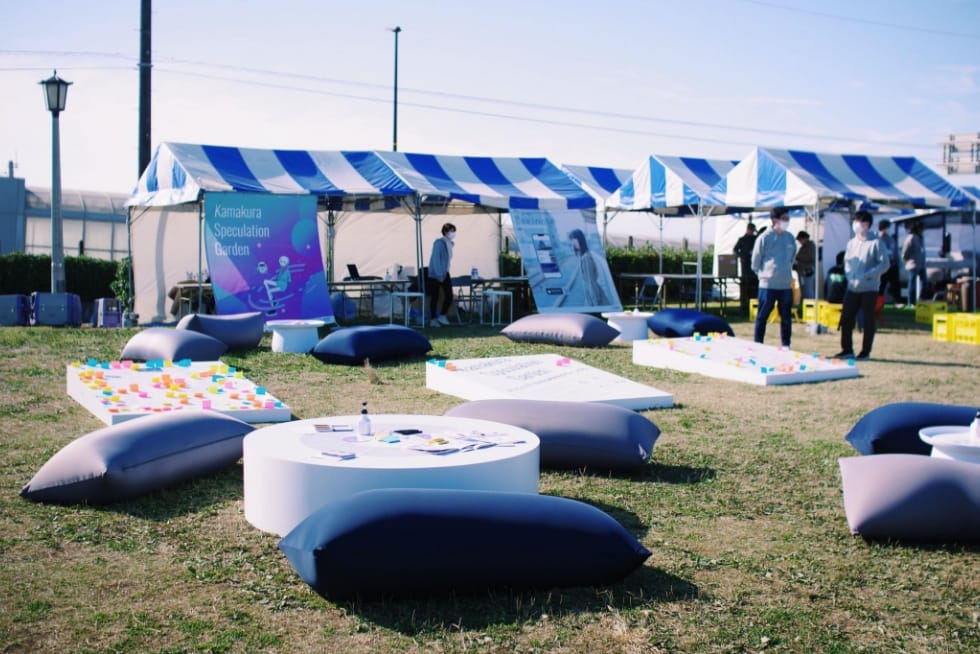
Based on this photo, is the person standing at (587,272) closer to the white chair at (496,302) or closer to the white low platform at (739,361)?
the white chair at (496,302)

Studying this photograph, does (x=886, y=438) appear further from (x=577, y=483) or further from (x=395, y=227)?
(x=395, y=227)

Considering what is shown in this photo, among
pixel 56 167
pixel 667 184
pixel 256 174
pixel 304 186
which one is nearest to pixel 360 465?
pixel 304 186

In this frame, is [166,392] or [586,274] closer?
[166,392]

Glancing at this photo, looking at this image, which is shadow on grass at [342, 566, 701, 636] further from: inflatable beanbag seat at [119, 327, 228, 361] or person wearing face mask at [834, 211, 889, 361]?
person wearing face mask at [834, 211, 889, 361]

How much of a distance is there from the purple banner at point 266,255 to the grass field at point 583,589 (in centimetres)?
733

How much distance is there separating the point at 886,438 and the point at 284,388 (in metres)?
5.17

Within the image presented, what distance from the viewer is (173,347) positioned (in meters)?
9.66

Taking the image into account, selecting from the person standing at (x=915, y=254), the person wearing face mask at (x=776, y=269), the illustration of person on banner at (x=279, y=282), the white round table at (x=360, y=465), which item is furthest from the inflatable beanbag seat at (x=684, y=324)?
the person standing at (x=915, y=254)

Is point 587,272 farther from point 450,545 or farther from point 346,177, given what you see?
point 450,545

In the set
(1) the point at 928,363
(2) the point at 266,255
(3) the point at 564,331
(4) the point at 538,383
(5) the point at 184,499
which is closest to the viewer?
(5) the point at 184,499

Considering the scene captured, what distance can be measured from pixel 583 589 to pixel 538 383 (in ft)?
15.3

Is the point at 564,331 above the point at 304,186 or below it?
below

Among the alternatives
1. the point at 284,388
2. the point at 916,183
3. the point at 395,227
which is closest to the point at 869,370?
the point at 284,388

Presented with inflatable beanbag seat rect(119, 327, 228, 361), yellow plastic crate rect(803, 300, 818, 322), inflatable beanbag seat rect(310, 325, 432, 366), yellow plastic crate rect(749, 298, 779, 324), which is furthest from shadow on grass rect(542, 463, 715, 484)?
yellow plastic crate rect(749, 298, 779, 324)
